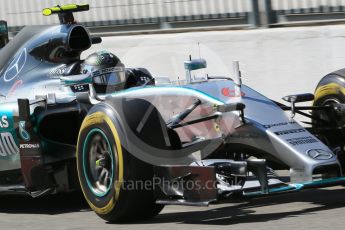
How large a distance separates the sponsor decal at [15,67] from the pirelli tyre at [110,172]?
1.69 meters

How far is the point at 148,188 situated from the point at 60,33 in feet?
8.47

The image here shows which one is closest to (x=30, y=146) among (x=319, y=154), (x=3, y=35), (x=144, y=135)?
(x=144, y=135)

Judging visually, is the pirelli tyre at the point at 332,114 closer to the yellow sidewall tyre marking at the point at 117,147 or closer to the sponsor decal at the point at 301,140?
the sponsor decal at the point at 301,140

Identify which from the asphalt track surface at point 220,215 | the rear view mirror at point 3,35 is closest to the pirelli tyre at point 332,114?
the asphalt track surface at point 220,215

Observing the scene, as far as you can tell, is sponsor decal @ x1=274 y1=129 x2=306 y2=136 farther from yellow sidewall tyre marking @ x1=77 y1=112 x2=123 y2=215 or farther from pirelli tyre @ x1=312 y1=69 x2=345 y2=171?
yellow sidewall tyre marking @ x1=77 y1=112 x2=123 y2=215

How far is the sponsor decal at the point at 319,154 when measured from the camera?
263 inches

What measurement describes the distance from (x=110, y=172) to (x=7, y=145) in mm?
1378

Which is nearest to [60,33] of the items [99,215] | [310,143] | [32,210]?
[32,210]

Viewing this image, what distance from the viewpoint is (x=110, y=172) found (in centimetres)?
696

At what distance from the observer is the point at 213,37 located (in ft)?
36.3

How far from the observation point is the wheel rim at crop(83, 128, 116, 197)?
22.8ft

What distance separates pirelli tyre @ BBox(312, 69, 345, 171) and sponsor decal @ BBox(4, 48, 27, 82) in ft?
8.96

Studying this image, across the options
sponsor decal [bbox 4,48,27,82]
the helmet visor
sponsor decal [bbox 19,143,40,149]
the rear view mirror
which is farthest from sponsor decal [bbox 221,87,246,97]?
the rear view mirror

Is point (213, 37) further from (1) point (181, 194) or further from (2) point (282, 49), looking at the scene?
(1) point (181, 194)
